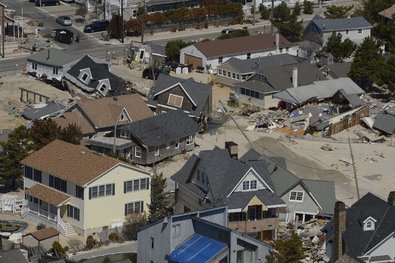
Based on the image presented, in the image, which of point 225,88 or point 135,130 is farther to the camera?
point 225,88

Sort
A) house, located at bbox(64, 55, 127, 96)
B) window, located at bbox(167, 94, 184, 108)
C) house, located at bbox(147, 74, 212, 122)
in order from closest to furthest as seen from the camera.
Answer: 1. house, located at bbox(147, 74, 212, 122)
2. window, located at bbox(167, 94, 184, 108)
3. house, located at bbox(64, 55, 127, 96)

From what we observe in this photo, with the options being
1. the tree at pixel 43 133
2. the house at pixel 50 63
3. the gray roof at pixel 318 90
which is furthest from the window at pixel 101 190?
the house at pixel 50 63

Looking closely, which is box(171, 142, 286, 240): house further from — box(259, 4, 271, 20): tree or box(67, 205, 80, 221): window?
box(259, 4, 271, 20): tree

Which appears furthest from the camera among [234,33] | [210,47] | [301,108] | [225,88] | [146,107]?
[234,33]

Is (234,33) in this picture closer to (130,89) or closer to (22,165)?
(130,89)

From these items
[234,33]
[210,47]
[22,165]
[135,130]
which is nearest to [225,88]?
[210,47]

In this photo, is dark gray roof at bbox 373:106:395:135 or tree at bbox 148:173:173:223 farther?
dark gray roof at bbox 373:106:395:135

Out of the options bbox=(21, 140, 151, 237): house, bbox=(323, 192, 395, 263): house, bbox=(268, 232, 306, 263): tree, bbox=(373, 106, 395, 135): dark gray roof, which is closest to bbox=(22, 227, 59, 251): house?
bbox=(21, 140, 151, 237): house
